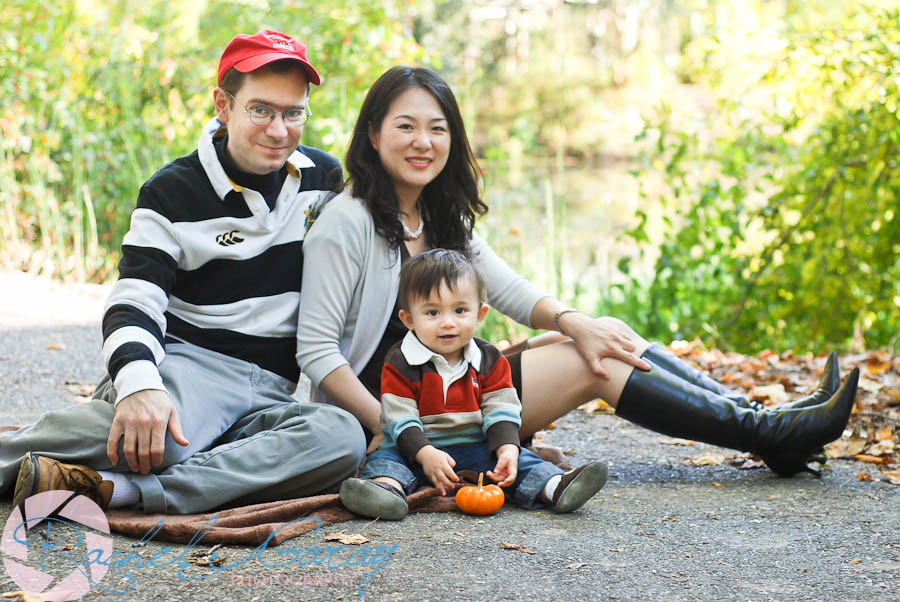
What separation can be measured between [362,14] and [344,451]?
5.14m

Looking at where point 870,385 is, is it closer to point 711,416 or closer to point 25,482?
point 711,416

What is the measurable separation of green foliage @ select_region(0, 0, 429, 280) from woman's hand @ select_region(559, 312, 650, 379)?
375 centimetres

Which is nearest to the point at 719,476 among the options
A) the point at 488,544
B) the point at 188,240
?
the point at 488,544

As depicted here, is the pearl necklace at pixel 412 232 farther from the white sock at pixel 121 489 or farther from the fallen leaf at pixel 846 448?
the fallen leaf at pixel 846 448

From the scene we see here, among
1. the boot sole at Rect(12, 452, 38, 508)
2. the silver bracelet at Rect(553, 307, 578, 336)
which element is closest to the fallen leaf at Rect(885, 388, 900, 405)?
the silver bracelet at Rect(553, 307, 578, 336)

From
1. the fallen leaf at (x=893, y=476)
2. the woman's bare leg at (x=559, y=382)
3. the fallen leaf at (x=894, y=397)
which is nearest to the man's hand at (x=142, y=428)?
the woman's bare leg at (x=559, y=382)

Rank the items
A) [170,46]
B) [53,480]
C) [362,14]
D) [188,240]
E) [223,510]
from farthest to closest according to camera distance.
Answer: [170,46]
[362,14]
[188,240]
[223,510]
[53,480]

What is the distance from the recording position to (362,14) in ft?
22.4

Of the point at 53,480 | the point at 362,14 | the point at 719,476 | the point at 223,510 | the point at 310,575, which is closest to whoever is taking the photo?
the point at 310,575

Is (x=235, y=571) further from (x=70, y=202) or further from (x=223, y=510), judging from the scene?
(x=70, y=202)

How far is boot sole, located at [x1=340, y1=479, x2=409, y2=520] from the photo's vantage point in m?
2.27

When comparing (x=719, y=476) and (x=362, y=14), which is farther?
(x=362, y=14)

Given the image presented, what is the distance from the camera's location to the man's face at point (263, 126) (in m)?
2.49

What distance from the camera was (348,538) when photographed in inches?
83.4
